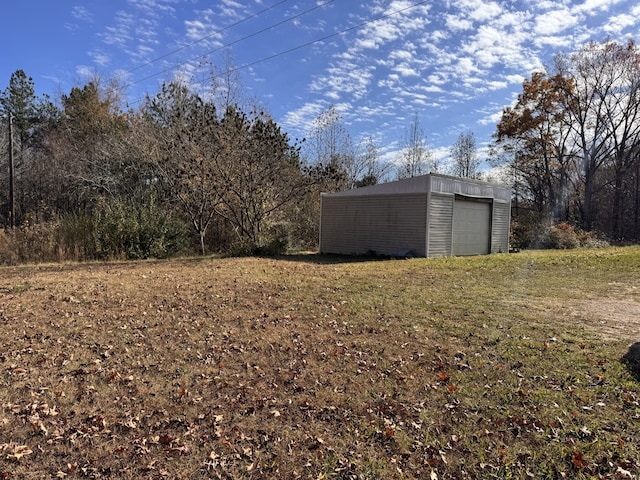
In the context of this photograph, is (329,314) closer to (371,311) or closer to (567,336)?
(371,311)

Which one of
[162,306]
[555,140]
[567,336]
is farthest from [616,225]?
[162,306]

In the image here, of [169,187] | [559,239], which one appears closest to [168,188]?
[169,187]

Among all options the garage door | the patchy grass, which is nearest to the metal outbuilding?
the garage door

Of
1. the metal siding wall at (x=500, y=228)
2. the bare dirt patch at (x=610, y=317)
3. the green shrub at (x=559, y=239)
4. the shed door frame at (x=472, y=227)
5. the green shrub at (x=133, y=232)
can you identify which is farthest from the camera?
the green shrub at (x=559, y=239)

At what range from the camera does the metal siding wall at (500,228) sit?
58.2 ft

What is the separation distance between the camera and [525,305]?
6.62m

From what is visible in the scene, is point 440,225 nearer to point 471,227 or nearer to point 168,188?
point 471,227

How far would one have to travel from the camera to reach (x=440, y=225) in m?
15.0

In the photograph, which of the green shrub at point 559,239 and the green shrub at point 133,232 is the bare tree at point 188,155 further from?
the green shrub at point 559,239

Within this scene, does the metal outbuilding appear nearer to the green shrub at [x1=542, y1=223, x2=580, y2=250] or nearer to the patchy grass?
the green shrub at [x1=542, y1=223, x2=580, y2=250]

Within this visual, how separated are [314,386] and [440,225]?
479 inches

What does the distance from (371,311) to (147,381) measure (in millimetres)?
3341

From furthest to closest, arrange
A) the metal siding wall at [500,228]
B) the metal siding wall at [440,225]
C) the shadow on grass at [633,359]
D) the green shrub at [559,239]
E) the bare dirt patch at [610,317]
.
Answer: the green shrub at [559,239], the metal siding wall at [500,228], the metal siding wall at [440,225], the bare dirt patch at [610,317], the shadow on grass at [633,359]

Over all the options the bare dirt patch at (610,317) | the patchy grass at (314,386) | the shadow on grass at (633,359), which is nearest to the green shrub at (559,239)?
the bare dirt patch at (610,317)
